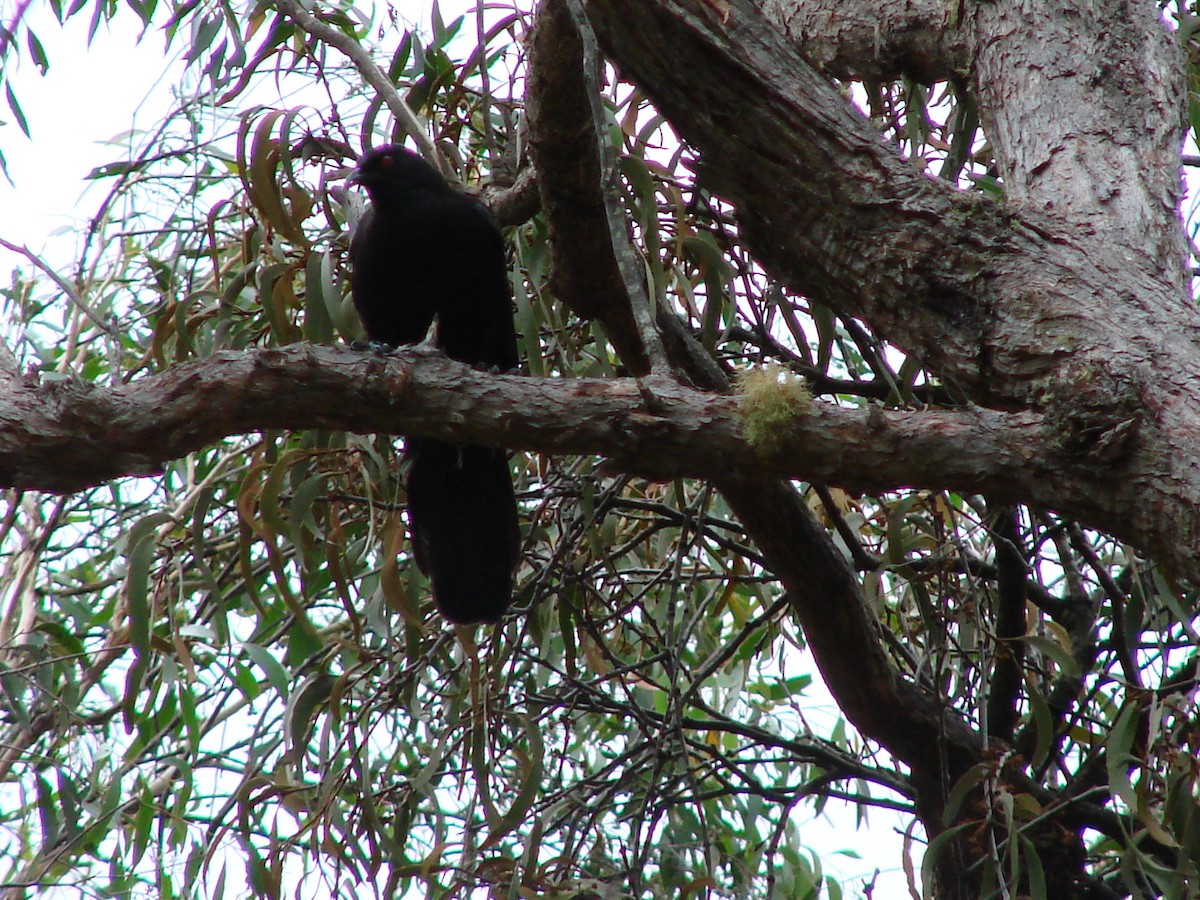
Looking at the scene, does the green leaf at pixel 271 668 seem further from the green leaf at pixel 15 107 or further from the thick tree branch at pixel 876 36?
the thick tree branch at pixel 876 36

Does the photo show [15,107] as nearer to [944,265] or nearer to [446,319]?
[446,319]

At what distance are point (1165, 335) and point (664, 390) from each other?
65cm

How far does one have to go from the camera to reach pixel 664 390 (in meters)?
1.43

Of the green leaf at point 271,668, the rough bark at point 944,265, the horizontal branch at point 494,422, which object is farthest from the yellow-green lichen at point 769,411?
the green leaf at point 271,668

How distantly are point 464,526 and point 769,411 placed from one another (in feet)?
3.83

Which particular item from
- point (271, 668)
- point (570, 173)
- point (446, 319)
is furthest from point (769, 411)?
point (446, 319)

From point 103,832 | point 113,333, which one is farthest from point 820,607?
point 103,832

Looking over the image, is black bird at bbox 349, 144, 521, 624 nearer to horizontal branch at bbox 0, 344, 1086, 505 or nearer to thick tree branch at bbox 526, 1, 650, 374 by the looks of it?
thick tree branch at bbox 526, 1, 650, 374

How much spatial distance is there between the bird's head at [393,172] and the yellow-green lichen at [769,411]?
1.52m

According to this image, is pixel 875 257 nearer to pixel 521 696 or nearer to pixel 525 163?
pixel 525 163

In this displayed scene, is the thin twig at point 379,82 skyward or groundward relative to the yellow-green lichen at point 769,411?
skyward

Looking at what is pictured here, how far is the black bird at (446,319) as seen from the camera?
2.40m

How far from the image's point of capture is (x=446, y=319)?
9.23 feet

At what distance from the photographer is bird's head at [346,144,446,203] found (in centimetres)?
273
